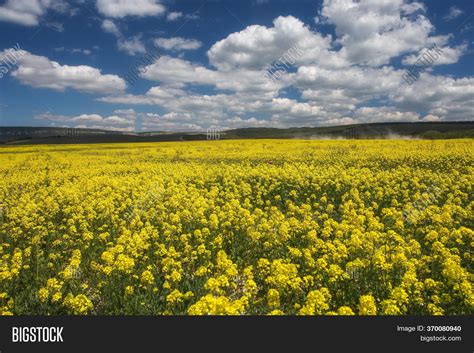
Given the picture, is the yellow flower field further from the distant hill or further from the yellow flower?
the distant hill

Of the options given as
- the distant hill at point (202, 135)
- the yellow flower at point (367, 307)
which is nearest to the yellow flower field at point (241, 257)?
the yellow flower at point (367, 307)

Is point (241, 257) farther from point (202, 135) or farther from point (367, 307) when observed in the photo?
point (202, 135)

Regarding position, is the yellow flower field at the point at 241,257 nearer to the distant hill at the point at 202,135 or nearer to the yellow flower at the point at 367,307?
the yellow flower at the point at 367,307

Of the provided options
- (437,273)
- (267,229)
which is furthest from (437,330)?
(267,229)

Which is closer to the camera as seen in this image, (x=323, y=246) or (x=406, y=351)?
(x=406, y=351)

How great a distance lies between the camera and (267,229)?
8.75 meters

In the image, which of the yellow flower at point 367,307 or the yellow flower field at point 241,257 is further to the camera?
the yellow flower field at point 241,257

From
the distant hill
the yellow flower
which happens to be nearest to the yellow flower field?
the yellow flower

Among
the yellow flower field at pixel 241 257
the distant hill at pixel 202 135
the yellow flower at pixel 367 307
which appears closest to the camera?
the yellow flower at pixel 367 307

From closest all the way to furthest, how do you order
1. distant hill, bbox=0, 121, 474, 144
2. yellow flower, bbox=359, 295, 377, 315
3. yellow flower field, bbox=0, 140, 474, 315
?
yellow flower, bbox=359, 295, 377, 315
yellow flower field, bbox=0, 140, 474, 315
distant hill, bbox=0, 121, 474, 144

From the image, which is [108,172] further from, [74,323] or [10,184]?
[74,323]

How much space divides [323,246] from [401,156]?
763 inches

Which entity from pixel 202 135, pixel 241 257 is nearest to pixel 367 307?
pixel 241 257

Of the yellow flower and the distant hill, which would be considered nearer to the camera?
the yellow flower
